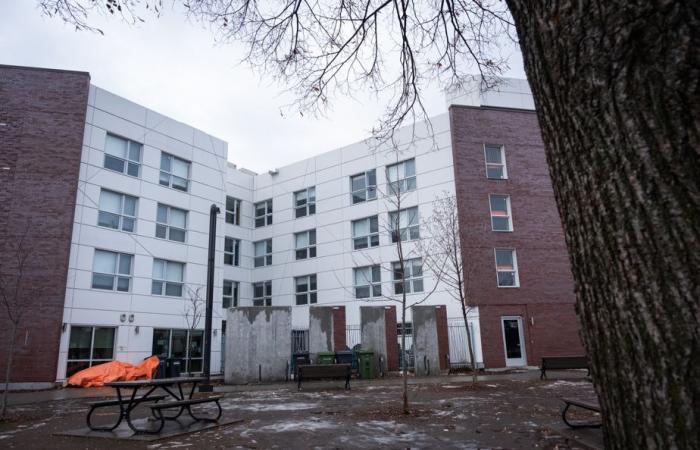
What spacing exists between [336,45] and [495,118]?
21893 mm

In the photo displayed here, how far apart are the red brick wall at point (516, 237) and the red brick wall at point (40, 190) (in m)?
17.9

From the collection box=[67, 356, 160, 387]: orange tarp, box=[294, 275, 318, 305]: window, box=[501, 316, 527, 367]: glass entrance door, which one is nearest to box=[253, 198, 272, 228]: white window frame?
box=[294, 275, 318, 305]: window

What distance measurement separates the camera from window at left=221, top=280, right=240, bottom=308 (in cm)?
3244

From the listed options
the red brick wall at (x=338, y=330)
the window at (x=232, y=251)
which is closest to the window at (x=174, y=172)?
the window at (x=232, y=251)

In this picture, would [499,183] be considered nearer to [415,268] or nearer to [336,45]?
[415,268]

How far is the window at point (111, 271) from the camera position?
2231 cm

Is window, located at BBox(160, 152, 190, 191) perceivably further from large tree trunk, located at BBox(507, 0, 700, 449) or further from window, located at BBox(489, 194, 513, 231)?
large tree trunk, located at BBox(507, 0, 700, 449)

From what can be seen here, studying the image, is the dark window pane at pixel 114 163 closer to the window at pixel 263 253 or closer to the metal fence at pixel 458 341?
the window at pixel 263 253

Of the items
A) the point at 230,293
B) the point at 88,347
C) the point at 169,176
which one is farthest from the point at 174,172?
the point at 88,347

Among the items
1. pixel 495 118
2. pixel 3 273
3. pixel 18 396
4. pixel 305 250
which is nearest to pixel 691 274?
pixel 18 396

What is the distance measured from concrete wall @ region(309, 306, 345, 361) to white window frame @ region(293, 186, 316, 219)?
1159 centimetres

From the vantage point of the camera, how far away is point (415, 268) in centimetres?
2612

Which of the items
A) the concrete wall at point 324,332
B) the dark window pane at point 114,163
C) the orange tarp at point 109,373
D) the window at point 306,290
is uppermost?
the dark window pane at point 114,163

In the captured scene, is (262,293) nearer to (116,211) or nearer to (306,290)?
(306,290)
